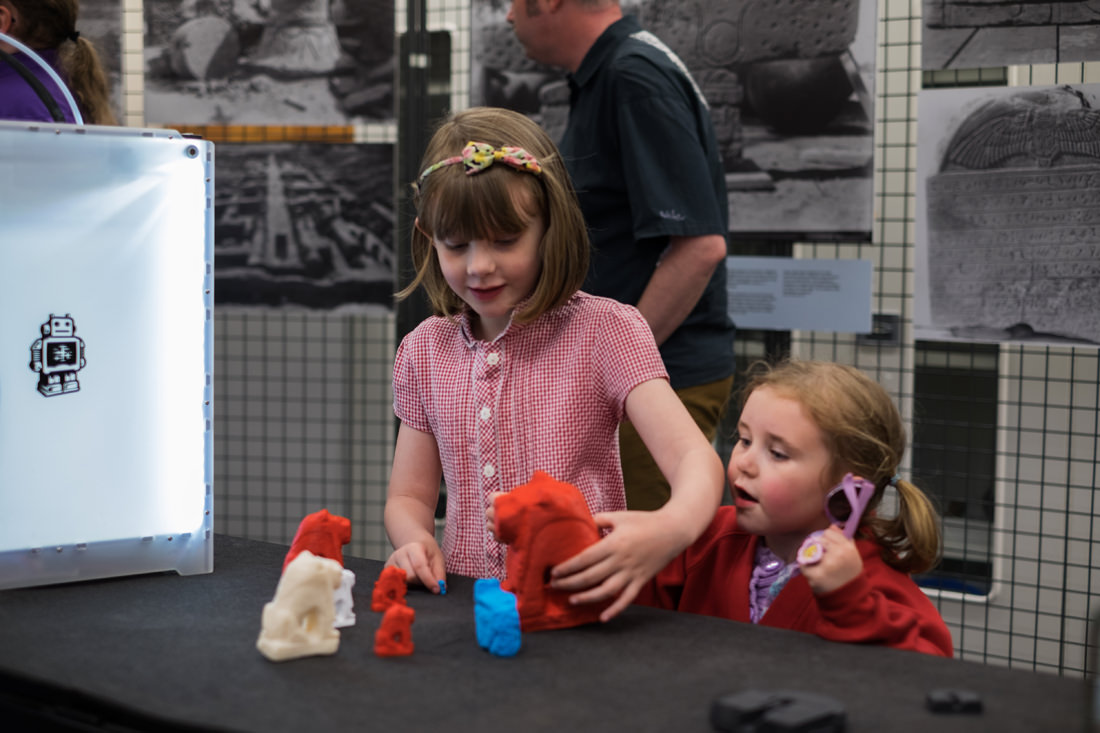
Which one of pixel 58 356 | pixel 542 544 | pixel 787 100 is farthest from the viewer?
pixel 787 100

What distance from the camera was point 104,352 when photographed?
1.10 m

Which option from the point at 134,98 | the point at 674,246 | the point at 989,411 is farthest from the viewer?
the point at 134,98

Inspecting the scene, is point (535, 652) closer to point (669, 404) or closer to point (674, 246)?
point (669, 404)

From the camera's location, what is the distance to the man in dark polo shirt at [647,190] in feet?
5.68

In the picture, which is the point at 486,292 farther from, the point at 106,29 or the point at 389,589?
the point at 106,29

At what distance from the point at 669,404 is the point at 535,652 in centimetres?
36

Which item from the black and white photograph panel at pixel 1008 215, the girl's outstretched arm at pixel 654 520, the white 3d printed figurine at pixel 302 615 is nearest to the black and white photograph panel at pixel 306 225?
the black and white photograph panel at pixel 1008 215

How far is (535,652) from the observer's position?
0.88m

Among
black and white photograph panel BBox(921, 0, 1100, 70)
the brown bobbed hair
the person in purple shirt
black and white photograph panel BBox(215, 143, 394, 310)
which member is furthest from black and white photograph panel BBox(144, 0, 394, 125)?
the brown bobbed hair

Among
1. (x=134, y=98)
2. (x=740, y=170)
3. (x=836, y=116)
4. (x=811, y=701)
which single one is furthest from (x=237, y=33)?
(x=811, y=701)

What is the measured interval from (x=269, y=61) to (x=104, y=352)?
155 cm

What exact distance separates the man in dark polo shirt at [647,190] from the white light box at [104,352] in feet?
2.41

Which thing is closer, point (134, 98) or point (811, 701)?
point (811, 701)

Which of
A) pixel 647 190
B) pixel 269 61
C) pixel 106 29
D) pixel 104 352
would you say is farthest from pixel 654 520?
pixel 106 29
